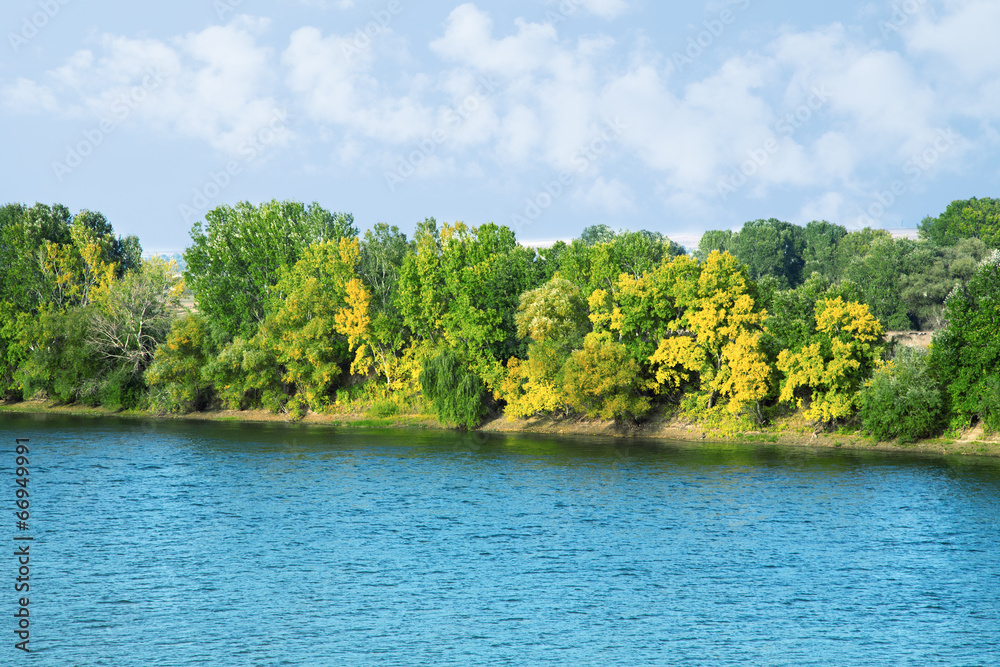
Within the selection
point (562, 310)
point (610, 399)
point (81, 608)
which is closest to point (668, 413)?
point (610, 399)

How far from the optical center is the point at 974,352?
70.1 metres

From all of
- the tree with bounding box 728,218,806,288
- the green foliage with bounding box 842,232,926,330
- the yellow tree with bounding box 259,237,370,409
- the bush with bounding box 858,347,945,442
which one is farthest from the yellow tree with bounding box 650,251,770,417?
the tree with bounding box 728,218,806,288

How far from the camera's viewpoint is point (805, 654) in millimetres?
31750

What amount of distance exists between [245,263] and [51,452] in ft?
146

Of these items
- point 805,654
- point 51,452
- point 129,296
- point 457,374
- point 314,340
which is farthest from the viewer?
point 129,296

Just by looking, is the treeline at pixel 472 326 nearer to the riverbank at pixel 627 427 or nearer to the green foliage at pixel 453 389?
the green foliage at pixel 453 389

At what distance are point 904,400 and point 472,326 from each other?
42979 millimetres

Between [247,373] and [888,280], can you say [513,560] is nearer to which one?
[247,373]

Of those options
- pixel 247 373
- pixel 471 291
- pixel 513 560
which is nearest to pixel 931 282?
pixel 471 291

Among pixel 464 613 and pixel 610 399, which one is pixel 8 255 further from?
pixel 464 613

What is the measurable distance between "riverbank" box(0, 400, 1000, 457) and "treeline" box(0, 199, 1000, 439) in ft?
4.69

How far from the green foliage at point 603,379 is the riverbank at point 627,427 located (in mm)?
3636

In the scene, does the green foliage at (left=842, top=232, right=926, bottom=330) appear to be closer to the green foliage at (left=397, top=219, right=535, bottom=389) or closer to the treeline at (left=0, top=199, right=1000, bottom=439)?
the treeline at (left=0, top=199, right=1000, bottom=439)

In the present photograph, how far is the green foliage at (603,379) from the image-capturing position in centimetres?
8381
